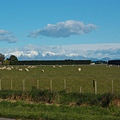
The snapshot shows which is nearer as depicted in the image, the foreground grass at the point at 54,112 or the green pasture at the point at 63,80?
the foreground grass at the point at 54,112

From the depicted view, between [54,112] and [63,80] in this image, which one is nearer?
[54,112]

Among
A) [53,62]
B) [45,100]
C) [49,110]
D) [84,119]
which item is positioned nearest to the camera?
[84,119]

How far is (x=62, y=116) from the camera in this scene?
1659cm

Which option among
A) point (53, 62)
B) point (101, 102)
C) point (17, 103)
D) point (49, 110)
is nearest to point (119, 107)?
point (101, 102)

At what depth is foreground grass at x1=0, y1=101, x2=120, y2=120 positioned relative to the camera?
16.5 m

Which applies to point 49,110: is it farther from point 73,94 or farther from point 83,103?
point 73,94

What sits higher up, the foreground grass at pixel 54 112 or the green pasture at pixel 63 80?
the green pasture at pixel 63 80

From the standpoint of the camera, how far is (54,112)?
60.7 feet

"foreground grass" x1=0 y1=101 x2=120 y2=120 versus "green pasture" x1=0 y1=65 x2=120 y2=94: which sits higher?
"green pasture" x1=0 y1=65 x2=120 y2=94

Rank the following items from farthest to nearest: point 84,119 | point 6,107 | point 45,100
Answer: point 45,100 → point 6,107 → point 84,119

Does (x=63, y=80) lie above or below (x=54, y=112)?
above

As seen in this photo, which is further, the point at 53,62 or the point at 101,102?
the point at 53,62

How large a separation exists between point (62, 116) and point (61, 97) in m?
7.20

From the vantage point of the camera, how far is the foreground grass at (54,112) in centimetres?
1646
